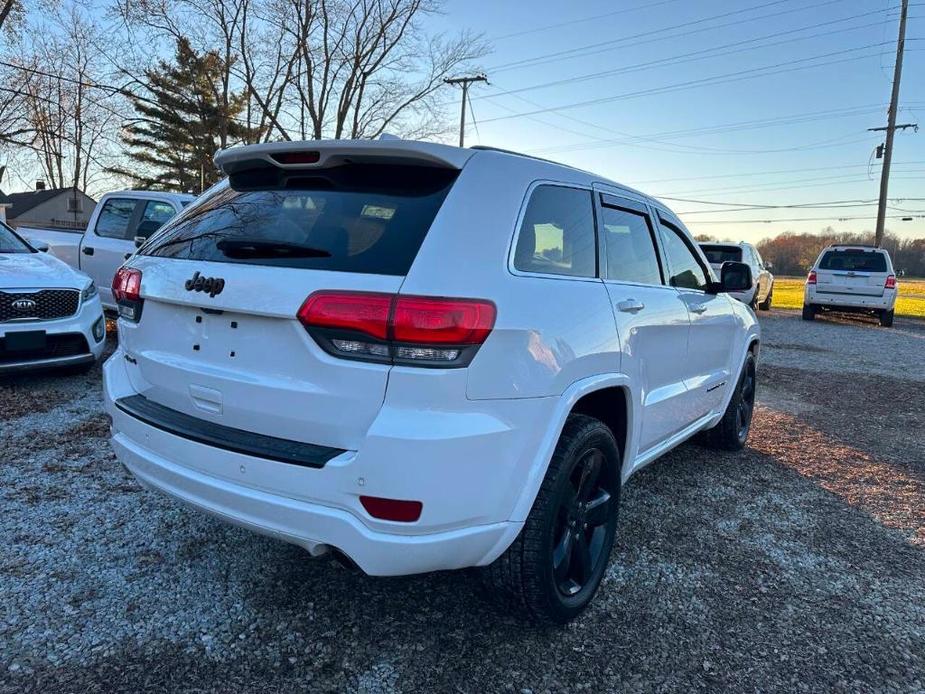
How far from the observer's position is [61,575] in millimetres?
2736

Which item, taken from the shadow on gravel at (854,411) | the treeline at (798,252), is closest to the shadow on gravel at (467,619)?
the shadow on gravel at (854,411)

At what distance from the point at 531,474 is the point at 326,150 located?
1.36 meters

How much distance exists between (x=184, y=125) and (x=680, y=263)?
119 feet

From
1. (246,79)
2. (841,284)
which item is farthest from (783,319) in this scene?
(246,79)

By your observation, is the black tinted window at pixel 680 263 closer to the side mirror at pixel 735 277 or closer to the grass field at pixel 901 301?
the side mirror at pixel 735 277

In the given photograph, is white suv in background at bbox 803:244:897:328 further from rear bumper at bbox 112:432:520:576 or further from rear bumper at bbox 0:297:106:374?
rear bumper at bbox 112:432:520:576

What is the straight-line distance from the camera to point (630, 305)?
283 centimetres

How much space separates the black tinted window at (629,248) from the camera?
116 inches

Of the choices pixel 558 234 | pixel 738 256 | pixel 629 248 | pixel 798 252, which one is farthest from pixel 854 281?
pixel 798 252

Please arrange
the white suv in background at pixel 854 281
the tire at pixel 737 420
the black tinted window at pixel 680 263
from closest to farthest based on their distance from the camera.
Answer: the black tinted window at pixel 680 263, the tire at pixel 737 420, the white suv in background at pixel 854 281

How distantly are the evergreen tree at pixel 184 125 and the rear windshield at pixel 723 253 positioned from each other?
18.2m

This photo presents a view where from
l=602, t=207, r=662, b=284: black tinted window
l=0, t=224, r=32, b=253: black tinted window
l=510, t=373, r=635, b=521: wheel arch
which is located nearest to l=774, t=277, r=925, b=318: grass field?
l=602, t=207, r=662, b=284: black tinted window

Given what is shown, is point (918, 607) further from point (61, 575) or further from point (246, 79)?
point (246, 79)

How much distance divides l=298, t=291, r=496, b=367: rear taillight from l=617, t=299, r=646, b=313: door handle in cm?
98
